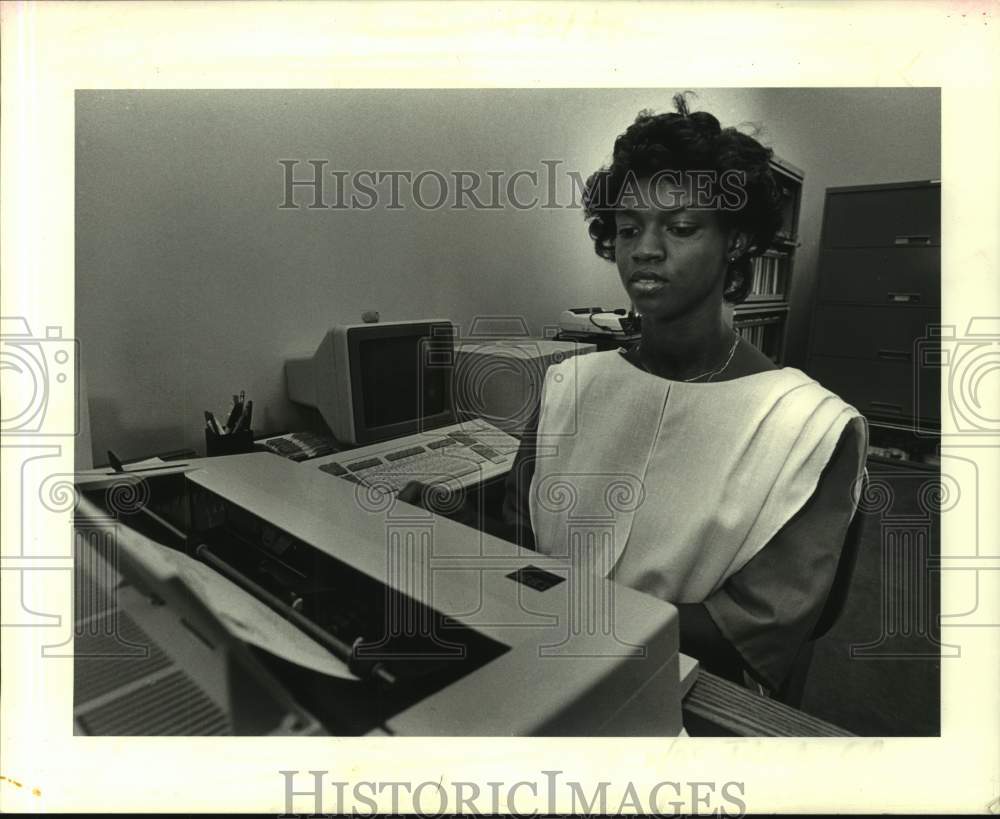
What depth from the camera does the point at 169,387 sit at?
1.20 meters

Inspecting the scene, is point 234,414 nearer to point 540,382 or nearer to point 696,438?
point 540,382

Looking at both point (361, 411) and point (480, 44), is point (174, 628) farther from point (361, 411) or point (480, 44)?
point (480, 44)

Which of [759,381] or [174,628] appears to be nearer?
[174,628]

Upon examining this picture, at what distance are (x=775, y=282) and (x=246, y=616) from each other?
85cm

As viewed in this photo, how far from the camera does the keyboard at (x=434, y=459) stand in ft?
3.87

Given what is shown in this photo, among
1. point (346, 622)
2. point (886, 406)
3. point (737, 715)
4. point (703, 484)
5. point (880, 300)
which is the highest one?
point (880, 300)

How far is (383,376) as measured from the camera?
120 cm

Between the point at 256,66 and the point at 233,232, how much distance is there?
0.26m

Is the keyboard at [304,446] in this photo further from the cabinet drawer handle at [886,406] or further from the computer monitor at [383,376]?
the cabinet drawer handle at [886,406]

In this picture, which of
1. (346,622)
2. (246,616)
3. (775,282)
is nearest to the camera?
(246,616)

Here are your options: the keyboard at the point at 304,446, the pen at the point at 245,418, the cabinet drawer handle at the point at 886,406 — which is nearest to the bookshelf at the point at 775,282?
the cabinet drawer handle at the point at 886,406

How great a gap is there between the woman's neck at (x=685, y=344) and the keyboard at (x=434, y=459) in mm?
250

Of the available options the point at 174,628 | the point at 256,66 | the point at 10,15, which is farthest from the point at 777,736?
the point at 10,15

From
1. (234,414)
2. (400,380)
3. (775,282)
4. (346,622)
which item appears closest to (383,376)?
(400,380)
